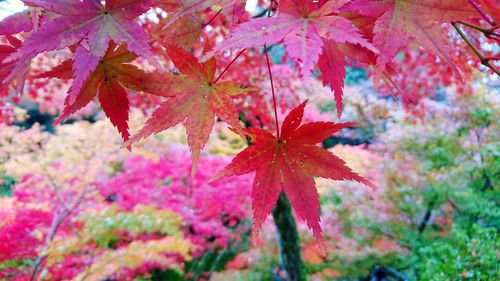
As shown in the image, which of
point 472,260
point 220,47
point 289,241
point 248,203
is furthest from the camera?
point 248,203

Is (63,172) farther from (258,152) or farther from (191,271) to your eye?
(258,152)

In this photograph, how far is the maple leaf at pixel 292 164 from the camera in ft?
2.27

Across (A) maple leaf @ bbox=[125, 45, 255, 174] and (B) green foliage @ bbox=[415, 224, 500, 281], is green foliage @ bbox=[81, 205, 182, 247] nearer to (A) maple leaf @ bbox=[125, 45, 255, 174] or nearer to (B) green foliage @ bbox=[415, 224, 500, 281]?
(B) green foliage @ bbox=[415, 224, 500, 281]

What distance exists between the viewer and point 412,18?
57 cm

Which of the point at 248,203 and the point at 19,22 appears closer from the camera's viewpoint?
the point at 19,22

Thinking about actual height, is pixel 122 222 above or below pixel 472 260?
above

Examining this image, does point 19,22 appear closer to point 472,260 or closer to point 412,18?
point 412,18

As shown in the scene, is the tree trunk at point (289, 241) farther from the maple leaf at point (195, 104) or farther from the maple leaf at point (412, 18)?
the maple leaf at point (412, 18)

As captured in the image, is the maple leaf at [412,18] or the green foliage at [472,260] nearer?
the maple leaf at [412,18]

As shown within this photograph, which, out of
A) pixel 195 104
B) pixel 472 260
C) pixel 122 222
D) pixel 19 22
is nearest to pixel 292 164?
pixel 195 104

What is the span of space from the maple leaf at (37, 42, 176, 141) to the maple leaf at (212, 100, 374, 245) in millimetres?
193

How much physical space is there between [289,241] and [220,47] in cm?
273

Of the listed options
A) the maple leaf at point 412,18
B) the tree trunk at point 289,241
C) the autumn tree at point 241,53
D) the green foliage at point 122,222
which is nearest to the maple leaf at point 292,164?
the autumn tree at point 241,53

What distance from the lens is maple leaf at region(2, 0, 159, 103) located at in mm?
530
